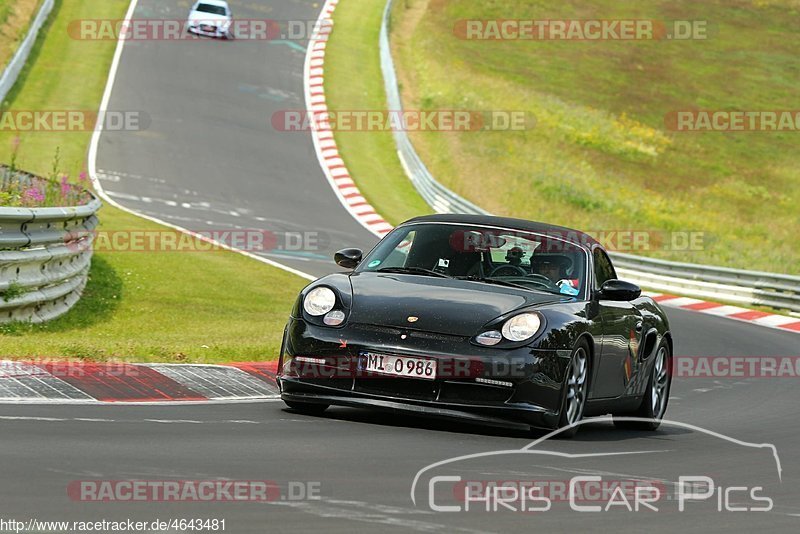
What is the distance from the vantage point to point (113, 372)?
31.6 ft

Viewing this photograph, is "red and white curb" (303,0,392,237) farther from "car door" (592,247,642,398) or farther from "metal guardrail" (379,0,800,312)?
"car door" (592,247,642,398)

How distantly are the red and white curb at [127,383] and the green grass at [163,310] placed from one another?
390 mm

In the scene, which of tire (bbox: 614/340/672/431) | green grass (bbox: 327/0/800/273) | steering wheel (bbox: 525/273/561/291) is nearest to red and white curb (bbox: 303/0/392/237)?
green grass (bbox: 327/0/800/273)

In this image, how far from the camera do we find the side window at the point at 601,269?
986 centimetres

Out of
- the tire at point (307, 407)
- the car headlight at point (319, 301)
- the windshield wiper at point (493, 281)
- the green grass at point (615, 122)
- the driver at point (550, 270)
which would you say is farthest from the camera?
the green grass at point (615, 122)

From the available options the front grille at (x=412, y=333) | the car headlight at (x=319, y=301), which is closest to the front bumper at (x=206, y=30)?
the car headlight at (x=319, y=301)

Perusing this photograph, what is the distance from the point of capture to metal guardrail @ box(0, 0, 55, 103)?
35409 mm

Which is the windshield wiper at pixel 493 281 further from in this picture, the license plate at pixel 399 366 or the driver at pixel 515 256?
the license plate at pixel 399 366

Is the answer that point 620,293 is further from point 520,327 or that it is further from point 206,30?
point 206,30

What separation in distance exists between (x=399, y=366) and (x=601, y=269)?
231 centimetres

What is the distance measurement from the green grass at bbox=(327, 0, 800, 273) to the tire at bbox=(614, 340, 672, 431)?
2029 centimetres

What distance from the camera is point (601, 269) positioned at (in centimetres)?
1011

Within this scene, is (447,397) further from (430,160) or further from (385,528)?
(430,160)

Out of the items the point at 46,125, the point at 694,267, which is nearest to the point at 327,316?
the point at 694,267
